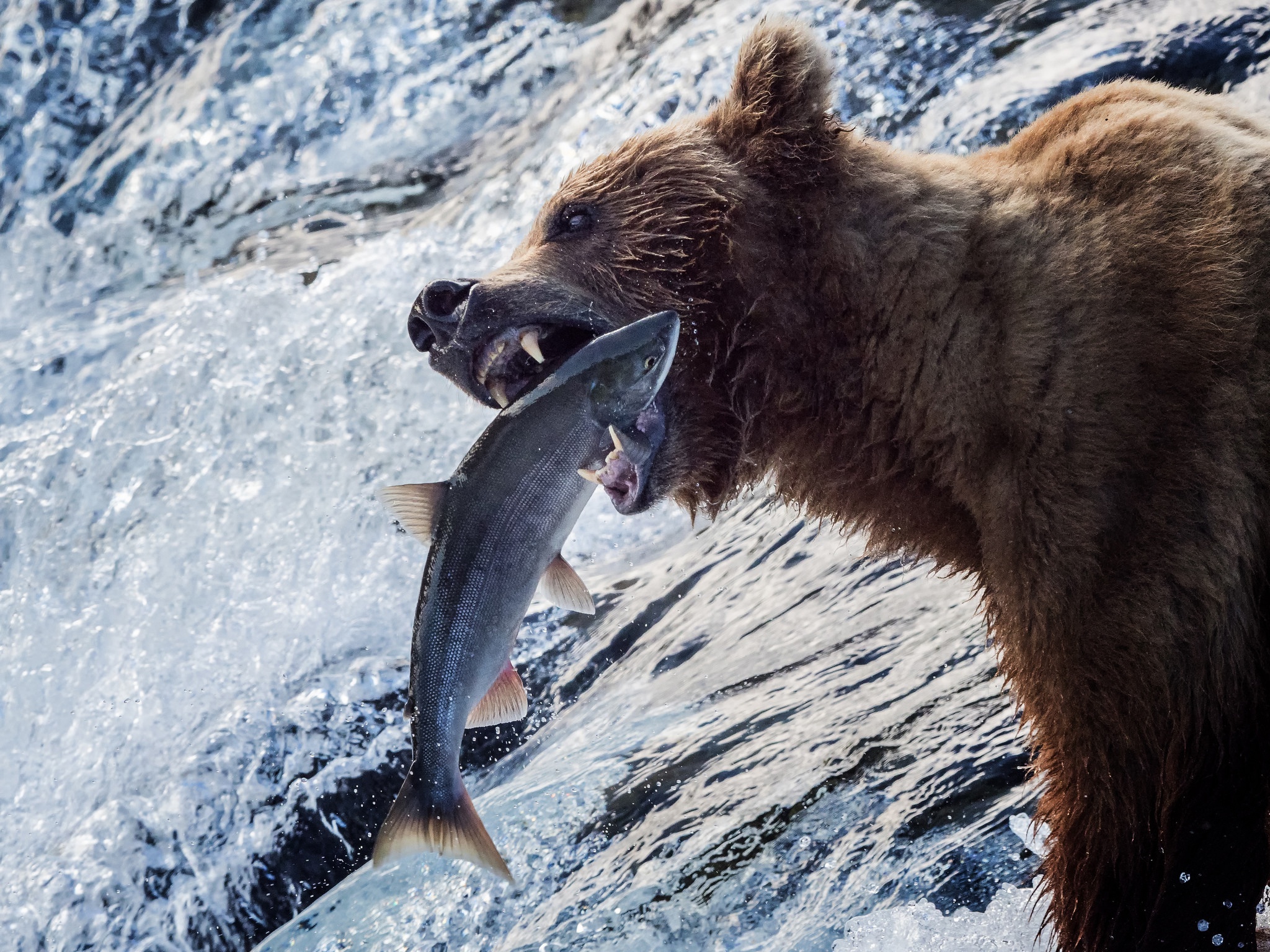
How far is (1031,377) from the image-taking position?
265 cm

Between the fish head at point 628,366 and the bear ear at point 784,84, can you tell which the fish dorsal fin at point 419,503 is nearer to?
the fish head at point 628,366

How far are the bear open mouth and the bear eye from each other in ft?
0.82

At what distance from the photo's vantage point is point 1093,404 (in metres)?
2.60

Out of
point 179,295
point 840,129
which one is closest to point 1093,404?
point 840,129

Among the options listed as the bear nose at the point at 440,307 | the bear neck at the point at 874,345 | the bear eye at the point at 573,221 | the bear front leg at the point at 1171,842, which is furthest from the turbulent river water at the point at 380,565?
the bear nose at the point at 440,307

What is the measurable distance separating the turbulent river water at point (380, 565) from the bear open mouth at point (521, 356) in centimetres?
85

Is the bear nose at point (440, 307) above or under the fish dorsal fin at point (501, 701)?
above

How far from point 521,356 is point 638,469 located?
359 millimetres

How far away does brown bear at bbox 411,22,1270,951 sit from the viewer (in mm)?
2523

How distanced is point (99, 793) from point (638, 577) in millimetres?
2072

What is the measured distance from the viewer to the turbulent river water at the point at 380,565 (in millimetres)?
3605

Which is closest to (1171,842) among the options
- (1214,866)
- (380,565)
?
(1214,866)

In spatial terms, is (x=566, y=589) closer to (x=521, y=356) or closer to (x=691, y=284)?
(x=521, y=356)

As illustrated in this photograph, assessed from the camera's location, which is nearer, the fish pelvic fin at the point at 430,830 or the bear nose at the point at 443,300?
the fish pelvic fin at the point at 430,830
